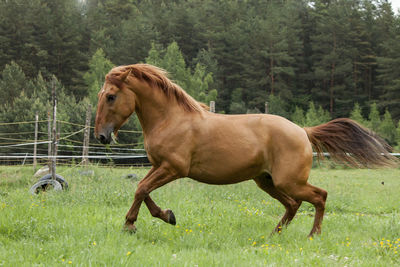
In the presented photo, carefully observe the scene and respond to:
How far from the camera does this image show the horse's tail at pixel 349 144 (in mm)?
5688

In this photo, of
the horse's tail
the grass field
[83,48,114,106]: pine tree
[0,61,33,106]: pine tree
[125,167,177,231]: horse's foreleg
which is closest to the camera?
the grass field

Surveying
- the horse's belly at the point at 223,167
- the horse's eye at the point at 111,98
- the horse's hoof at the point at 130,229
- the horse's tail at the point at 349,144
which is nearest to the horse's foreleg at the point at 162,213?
the horse's hoof at the point at 130,229

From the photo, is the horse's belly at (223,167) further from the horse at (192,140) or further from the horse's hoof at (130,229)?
the horse's hoof at (130,229)

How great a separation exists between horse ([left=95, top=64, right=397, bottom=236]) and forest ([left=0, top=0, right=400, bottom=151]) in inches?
1303

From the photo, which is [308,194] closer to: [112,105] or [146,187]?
[146,187]

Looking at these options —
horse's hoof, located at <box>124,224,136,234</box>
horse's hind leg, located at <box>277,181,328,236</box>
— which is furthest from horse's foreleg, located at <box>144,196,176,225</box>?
horse's hind leg, located at <box>277,181,328,236</box>

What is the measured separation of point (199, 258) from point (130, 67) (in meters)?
2.53

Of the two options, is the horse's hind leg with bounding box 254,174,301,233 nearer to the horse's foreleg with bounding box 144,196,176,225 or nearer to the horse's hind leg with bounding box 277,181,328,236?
the horse's hind leg with bounding box 277,181,328,236

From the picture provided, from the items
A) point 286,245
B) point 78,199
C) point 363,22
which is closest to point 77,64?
point 363,22

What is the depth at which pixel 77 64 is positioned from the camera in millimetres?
47375

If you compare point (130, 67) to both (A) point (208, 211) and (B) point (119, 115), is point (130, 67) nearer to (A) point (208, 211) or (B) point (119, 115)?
(B) point (119, 115)

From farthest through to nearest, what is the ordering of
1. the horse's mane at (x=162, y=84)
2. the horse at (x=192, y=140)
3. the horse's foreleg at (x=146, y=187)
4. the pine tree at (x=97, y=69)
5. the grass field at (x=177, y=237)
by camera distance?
the pine tree at (x=97, y=69)
the horse's mane at (x=162, y=84)
the horse at (x=192, y=140)
the horse's foreleg at (x=146, y=187)
the grass field at (x=177, y=237)

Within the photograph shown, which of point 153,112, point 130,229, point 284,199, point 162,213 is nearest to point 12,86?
point 153,112

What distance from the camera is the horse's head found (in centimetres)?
484
